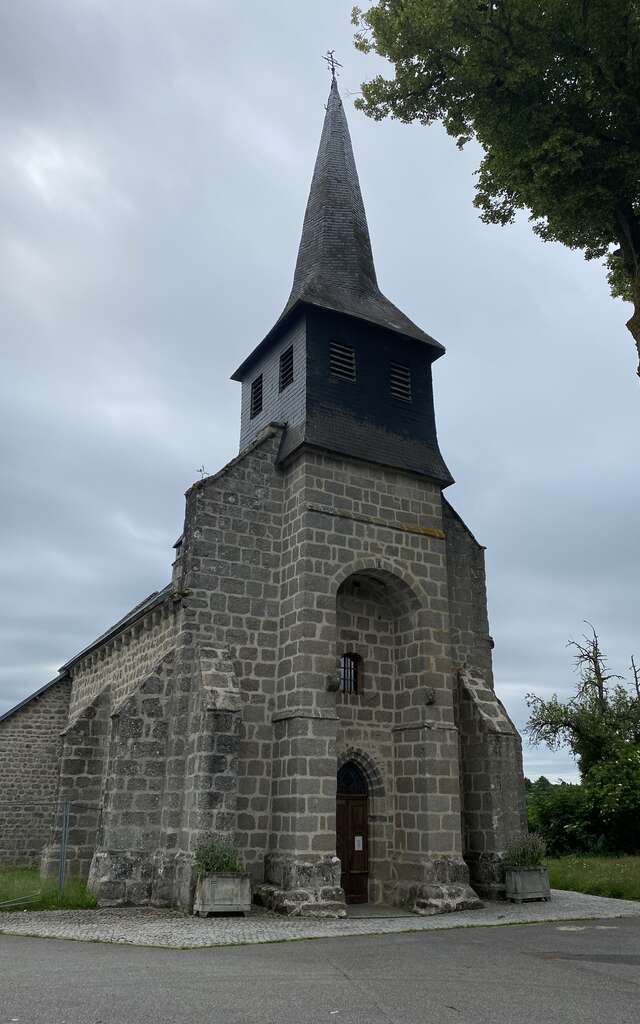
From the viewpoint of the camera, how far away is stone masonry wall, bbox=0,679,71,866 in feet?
78.2

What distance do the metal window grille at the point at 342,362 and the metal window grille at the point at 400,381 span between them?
1.13 metres

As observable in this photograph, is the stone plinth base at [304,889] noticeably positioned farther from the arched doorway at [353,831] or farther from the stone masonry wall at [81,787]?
the stone masonry wall at [81,787]

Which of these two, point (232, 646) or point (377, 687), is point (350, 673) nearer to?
point (377, 687)

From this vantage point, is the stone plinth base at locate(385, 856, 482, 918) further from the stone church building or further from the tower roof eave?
the tower roof eave

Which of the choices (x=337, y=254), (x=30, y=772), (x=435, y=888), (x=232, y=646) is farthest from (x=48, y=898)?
(x=337, y=254)

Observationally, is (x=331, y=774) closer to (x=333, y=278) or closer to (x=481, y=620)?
(x=481, y=620)

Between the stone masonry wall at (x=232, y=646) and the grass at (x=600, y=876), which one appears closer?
the stone masonry wall at (x=232, y=646)

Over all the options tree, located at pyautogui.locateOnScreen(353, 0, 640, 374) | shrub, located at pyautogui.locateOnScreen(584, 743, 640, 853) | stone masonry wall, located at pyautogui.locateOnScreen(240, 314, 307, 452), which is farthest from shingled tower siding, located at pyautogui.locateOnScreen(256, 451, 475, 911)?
shrub, located at pyautogui.locateOnScreen(584, 743, 640, 853)

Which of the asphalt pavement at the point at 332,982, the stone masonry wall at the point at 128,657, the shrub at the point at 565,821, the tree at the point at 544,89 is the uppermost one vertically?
the tree at the point at 544,89

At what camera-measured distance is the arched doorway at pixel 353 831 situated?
15.1 m

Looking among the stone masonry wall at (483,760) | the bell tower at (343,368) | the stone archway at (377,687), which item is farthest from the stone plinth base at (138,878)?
the bell tower at (343,368)

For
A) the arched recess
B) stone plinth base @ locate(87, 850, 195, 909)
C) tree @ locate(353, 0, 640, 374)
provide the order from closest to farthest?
tree @ locate(353, 0, 640, 374), stone plinth base @ locate(87, 850, 195, 909), the arched recess

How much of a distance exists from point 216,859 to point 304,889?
1599mm

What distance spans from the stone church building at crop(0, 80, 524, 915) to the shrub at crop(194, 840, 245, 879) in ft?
0.62
